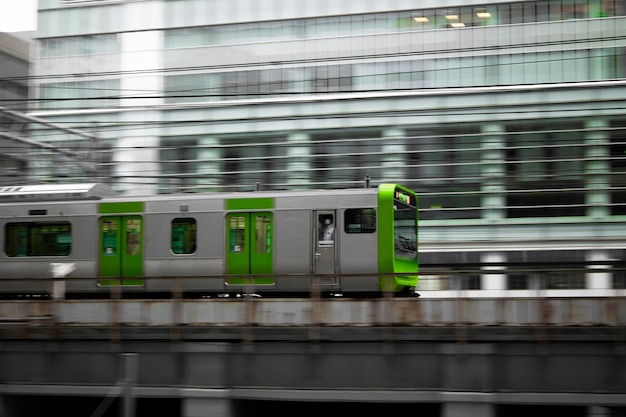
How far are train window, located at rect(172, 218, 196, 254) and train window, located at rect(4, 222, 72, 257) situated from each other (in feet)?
8.68

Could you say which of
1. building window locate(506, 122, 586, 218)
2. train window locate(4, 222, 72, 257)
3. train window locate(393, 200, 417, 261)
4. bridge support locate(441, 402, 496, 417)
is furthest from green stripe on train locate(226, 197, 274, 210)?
building window locate(506, 122, 586, 218)

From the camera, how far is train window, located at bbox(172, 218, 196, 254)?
1888 cm

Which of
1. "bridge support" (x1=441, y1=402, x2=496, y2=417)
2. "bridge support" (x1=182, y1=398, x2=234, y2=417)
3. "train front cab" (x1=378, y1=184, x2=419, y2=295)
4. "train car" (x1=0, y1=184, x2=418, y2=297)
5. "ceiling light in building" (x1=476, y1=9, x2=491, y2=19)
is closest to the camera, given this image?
"bridge support" (x1=441, y1=402, x2=496, y2=417)

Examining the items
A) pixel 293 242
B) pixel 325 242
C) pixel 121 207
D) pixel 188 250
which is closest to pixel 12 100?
pixel 121 207

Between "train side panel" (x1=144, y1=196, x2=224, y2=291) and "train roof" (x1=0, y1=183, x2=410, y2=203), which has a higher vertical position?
"train roof" (x1=0, y1=183, x2=410, y2=203)

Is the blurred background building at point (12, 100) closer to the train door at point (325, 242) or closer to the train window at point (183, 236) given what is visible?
the train window at point (183, 236)

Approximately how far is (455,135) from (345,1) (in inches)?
239

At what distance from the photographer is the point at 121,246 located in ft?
63.4

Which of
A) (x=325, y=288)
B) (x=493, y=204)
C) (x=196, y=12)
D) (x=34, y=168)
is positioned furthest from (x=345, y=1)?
(x=325, y=288)

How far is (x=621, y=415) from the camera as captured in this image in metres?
13.0

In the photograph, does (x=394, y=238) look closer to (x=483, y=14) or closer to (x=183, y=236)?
(x=183, y=236)

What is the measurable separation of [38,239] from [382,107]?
12.1 m

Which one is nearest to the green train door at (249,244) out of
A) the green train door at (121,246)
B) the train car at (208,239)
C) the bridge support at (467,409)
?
the train car at (208,239)

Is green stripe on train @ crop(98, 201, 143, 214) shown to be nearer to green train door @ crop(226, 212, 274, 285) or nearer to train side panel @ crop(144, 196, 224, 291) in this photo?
train side panel @ crop(144, 196, 224, 291)
